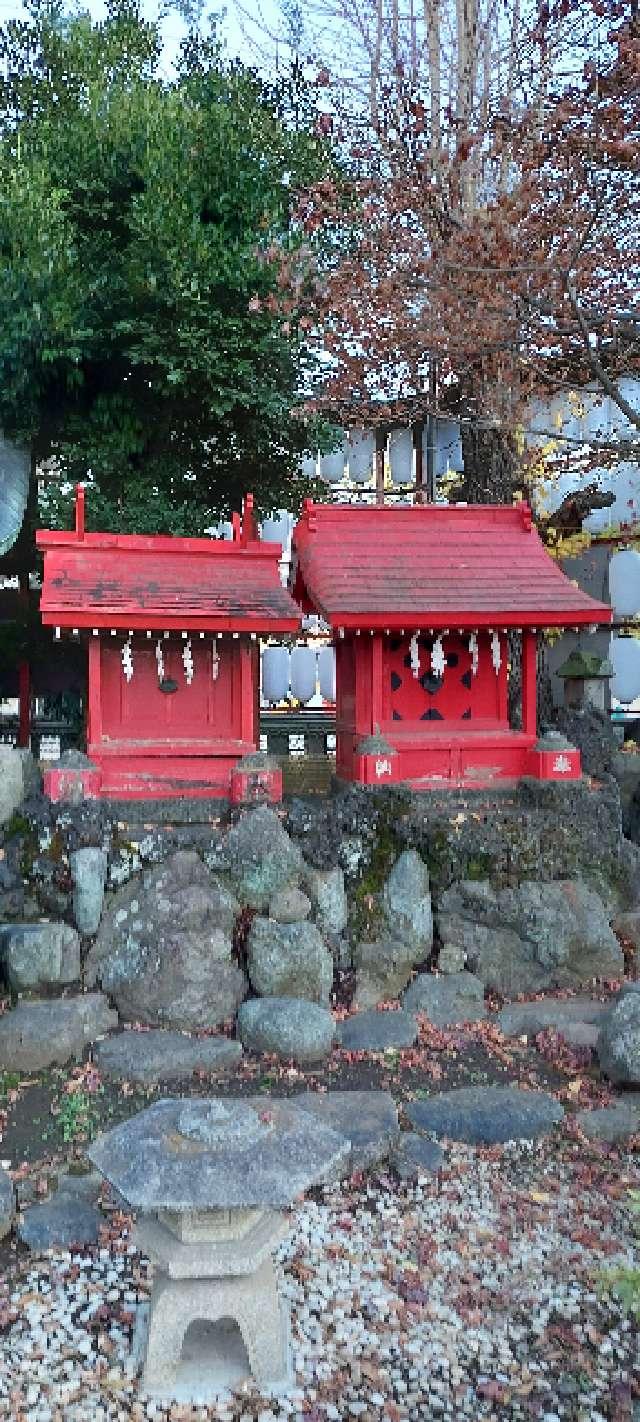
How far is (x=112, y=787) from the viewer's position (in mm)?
10938

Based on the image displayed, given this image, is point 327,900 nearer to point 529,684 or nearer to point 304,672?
point 529,684

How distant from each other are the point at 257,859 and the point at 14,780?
2918mm

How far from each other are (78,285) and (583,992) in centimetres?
1185

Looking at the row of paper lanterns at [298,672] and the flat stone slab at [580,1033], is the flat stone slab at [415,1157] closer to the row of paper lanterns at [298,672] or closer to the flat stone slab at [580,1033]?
the flat stone slab at [580,1033]

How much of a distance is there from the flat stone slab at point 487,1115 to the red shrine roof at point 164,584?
541 cm

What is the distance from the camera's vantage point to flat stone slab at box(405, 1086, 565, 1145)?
7.59 m

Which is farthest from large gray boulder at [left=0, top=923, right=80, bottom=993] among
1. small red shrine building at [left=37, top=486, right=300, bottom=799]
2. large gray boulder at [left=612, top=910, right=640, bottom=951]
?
large gray boulder at [left=612, top=910, right=640, bottom=951]

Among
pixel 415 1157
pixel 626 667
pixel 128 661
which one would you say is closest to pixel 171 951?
pixel 415 1157

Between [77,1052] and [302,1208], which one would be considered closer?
[302,1208]

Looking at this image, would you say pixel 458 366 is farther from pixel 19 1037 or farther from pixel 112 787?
pixel 19 1037

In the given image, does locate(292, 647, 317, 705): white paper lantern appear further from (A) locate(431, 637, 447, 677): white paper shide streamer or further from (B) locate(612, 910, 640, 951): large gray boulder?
(B) locate(612, 910, 640, 951): large gray boulder

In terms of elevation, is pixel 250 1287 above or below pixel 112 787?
below

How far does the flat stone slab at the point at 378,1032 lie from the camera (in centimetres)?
921

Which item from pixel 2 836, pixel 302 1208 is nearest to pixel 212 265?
pixel 2 836
